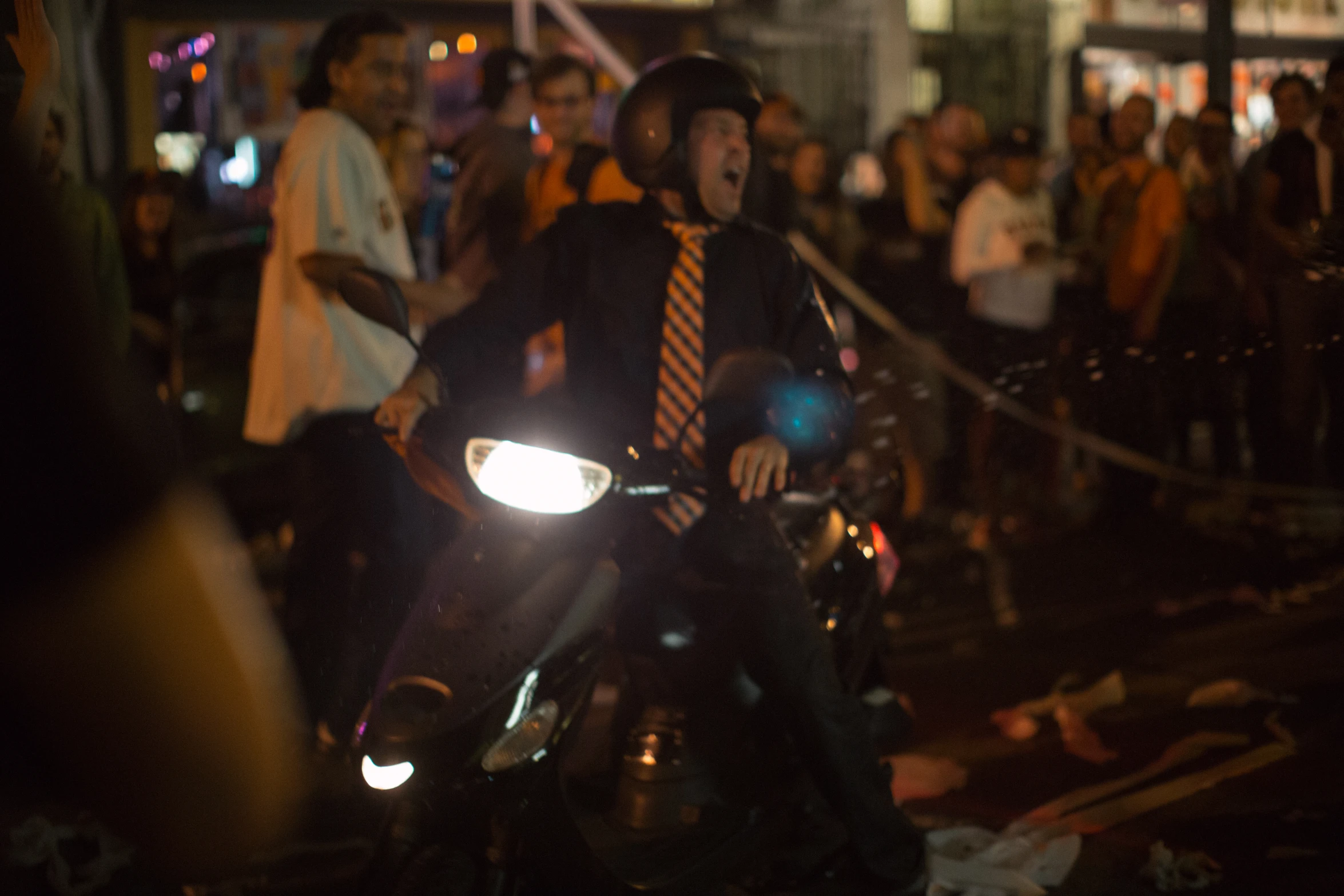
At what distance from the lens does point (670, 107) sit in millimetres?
3582

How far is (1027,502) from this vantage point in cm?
863

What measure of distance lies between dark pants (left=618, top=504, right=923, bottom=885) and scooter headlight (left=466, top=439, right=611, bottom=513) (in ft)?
1.58

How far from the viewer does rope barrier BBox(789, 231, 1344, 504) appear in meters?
8.55

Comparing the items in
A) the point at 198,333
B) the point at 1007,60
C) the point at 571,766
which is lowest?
the point at 571,766

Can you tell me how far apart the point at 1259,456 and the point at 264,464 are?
5521 mm

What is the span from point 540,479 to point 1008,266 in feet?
19.2

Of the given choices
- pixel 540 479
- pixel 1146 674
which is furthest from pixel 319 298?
pixel 1146 674

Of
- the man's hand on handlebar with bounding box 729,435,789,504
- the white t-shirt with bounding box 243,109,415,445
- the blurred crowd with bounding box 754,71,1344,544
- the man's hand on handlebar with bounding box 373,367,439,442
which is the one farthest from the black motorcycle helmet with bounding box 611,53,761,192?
the blurred crowd with bounding box 754,71,1344,544

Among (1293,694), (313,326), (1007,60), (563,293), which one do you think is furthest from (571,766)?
(1007,60)

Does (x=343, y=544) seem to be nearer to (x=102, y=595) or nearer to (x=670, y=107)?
(x=670, y=107)

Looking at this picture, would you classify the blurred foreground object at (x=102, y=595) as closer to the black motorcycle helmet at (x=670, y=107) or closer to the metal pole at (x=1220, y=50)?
the black motorcycle helmet at (x=670, y=107)

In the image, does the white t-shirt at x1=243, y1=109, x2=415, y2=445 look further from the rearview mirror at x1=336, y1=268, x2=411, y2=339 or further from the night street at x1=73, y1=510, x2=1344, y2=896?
the rearview mirror at x1=336, y1=268, x2=411, y2=339

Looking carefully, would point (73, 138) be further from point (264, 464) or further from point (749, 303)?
point (264, 464)

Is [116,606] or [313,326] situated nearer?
[116,606]
